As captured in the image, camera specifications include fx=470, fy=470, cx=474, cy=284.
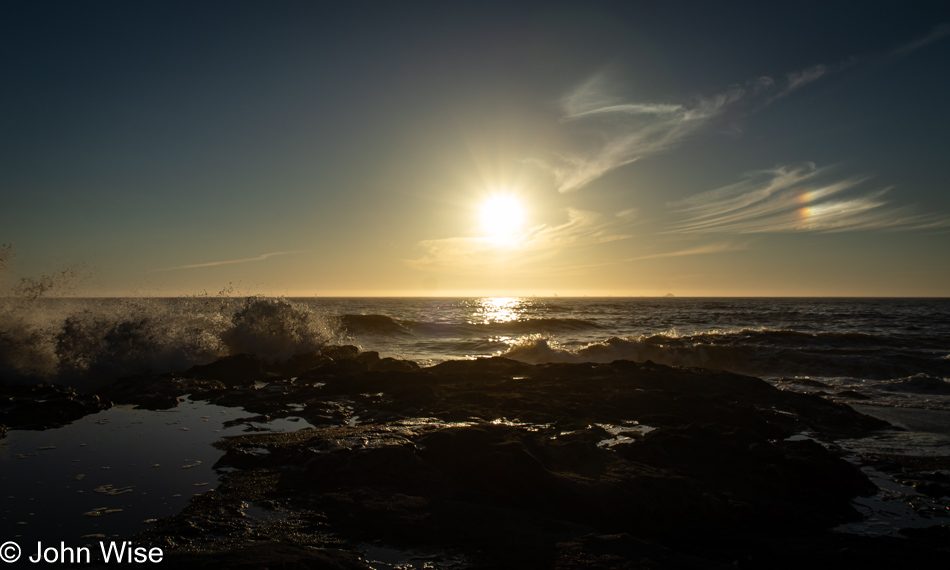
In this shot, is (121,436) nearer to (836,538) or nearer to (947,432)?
(836,538)

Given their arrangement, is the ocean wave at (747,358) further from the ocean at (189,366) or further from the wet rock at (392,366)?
the wet rock at (392,366)

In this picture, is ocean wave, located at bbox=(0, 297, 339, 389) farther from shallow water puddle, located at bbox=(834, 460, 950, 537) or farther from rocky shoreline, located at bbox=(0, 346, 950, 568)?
shallow water puddle, located at bbox=(834, 460, 950, 537)

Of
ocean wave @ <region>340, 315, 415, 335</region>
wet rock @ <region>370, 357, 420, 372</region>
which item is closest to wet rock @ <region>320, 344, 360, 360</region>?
wet rock @ <region>370, 357, 420, 372</region>

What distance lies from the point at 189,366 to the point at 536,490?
471 inches

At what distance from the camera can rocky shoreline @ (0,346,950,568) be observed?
3.64 metres

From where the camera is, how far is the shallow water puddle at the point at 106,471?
3.94 m

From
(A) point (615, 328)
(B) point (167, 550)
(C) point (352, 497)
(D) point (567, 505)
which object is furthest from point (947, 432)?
(A) point (615, 328)

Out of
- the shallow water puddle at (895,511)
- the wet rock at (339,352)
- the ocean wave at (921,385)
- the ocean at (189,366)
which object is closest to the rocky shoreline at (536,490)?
the shallow water puddle at (895,511)

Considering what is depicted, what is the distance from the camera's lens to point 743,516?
4398 millimetres

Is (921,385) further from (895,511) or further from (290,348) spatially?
(290,348)

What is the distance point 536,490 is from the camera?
4676 mm

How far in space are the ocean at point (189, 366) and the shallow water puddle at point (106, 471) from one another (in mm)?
18

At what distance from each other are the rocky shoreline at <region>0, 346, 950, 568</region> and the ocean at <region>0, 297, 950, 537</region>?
45 centimetres

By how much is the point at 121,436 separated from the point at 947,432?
13284 millimetres
